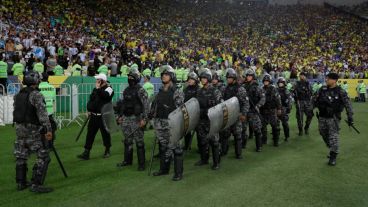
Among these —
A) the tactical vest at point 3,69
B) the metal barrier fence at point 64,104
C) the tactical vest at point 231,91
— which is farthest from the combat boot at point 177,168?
the tactical vest at point 3,69

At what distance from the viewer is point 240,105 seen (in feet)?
29.2

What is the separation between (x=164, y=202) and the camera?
5.61m

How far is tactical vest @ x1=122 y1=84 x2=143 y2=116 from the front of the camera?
7637mm

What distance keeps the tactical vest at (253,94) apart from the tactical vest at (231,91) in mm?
781

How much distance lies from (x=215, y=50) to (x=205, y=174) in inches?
1082

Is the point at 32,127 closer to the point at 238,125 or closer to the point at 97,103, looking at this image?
the point at 97,103

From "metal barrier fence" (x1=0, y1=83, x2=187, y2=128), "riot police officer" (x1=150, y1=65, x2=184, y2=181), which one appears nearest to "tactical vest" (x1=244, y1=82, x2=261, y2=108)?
"riot police officer" (x1=150, y1=65, x2=184, y2=181)

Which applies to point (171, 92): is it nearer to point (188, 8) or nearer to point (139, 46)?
point (139, 46)

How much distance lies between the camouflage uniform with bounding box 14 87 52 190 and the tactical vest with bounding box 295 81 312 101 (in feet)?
29.4

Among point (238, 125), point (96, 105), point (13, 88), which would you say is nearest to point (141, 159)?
point (96, 105)

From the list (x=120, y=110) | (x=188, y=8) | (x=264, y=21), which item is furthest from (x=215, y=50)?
(x=120, y=110)

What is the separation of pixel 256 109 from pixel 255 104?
0.25 m

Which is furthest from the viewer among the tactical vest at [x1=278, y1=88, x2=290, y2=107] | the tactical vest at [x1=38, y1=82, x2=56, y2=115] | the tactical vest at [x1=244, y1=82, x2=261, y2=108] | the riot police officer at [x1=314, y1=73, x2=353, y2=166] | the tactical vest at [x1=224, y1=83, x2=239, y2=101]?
the tactical vest at [x1=278, y1=88, x2=290, y2=107]

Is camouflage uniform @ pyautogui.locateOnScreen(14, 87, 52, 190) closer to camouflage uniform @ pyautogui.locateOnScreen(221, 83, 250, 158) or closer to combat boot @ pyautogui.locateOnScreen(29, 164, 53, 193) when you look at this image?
combat boot @ pyautogui.locateOnScreen(29, 164, 53, 193)
